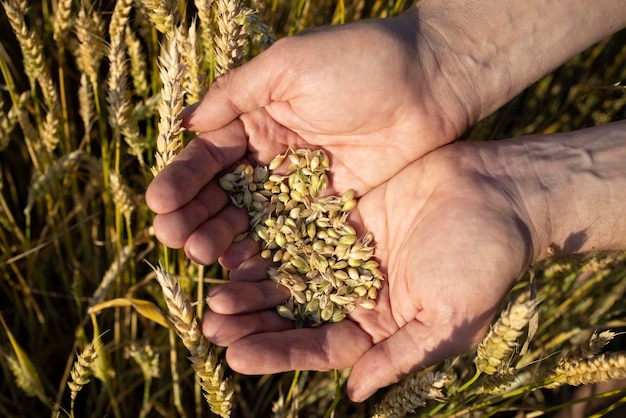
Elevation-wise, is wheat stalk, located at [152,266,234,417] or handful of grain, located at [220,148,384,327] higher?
wheat stalk, located at [152,266,234,417]

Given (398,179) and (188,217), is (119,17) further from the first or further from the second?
(398,179)

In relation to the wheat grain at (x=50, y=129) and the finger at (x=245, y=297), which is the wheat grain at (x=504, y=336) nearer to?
the finger at (x=245, y=297)

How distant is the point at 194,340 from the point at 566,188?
160cm

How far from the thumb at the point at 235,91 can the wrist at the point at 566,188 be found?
0.95 metres

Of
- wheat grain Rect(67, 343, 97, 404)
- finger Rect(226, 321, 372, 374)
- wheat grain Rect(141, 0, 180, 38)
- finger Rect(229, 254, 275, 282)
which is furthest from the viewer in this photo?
finger Rect(229, 254, 275, 282)

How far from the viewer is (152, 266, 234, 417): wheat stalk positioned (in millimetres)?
1399

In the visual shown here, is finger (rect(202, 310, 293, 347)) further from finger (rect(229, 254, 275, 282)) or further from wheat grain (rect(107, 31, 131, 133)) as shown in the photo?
wheat grain (rect(107, 31, 131, 133))

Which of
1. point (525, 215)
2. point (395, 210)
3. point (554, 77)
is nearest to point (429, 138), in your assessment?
point (395, 210)

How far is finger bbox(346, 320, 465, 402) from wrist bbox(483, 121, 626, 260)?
0.55 metres

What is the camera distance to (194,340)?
1475 millimetres

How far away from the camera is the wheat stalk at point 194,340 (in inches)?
55.1

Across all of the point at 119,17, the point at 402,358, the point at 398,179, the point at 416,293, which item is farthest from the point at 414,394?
the point at 119,17

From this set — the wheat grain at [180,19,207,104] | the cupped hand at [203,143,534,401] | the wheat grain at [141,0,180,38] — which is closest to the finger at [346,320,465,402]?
the cupped hand at [203,143,534,401]

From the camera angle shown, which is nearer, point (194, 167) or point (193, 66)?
point (193, 66)
